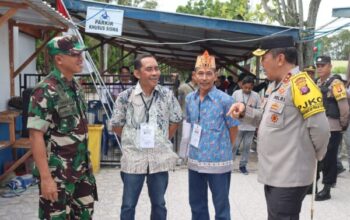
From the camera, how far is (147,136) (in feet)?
10.9

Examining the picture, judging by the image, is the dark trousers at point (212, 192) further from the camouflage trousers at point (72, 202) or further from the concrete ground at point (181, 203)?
the concrete ground at point (181, 203)

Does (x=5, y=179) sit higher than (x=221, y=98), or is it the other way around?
(x=221, y=98)

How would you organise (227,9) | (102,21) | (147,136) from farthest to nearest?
(227,9), (102,21), (147,136)

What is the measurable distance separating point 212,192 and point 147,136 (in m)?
0.79

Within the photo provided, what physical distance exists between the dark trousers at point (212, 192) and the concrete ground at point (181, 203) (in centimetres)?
112

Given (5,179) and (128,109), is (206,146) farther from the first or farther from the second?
(5,179)

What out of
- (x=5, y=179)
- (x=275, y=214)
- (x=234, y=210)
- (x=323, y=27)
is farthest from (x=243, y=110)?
(x=323, y=27)

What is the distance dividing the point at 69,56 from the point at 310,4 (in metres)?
8.75

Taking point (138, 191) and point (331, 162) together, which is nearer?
point (138, 191)

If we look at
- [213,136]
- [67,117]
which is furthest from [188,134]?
[67,117]

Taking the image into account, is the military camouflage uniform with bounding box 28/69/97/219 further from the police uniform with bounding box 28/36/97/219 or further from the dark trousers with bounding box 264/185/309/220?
the dark trousers with bounding box 264/185/309/220

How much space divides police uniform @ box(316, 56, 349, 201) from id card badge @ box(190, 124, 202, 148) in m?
2.60

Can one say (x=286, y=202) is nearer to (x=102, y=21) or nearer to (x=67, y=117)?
(x=67, y=117)

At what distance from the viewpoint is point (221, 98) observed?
3500 millimetres
